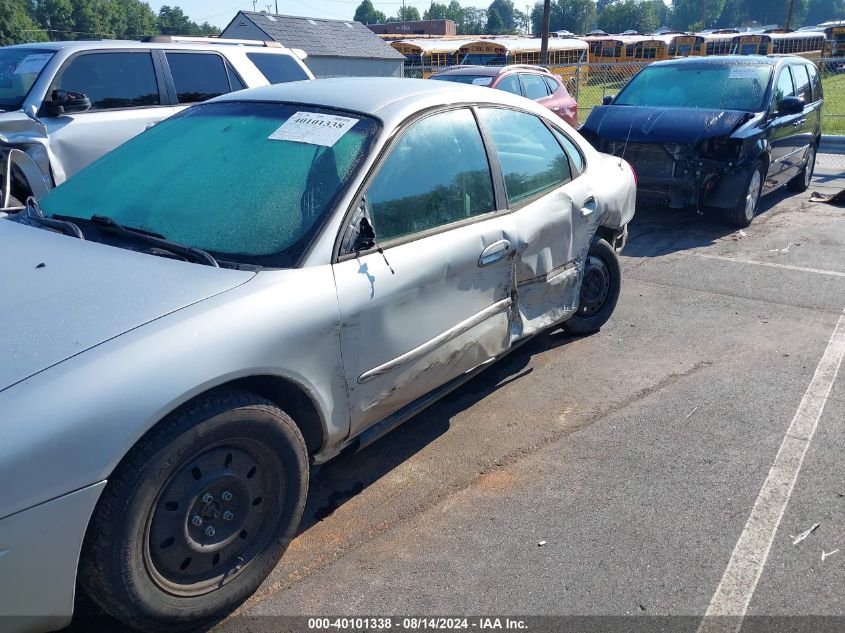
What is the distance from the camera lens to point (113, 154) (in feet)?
11.6

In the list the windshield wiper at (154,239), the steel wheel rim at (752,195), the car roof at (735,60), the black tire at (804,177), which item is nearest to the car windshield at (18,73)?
the windshield wiper at (154,239)

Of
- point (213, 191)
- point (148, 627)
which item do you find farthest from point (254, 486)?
point (213, 191)

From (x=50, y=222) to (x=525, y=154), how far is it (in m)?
2.42

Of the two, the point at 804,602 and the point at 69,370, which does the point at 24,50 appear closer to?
the point at 69,370

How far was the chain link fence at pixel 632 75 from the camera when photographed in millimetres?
12805

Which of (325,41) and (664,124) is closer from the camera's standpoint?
(664,124)

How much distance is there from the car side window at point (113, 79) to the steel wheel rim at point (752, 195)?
627 centimetres

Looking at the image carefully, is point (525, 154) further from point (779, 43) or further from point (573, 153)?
point (779, 43)

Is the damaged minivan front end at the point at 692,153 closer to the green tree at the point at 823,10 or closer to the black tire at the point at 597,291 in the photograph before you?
the black tire at the point at 597,291

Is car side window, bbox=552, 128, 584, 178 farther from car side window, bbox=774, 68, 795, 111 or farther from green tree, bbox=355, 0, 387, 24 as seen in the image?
green tree, bbox=355, 0, 387, 24

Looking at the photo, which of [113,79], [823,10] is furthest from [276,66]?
[823,10]

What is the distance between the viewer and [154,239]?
2770 millimetres

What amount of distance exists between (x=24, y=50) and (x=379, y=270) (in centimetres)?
565

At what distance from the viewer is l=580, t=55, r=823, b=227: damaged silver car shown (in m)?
7.45
